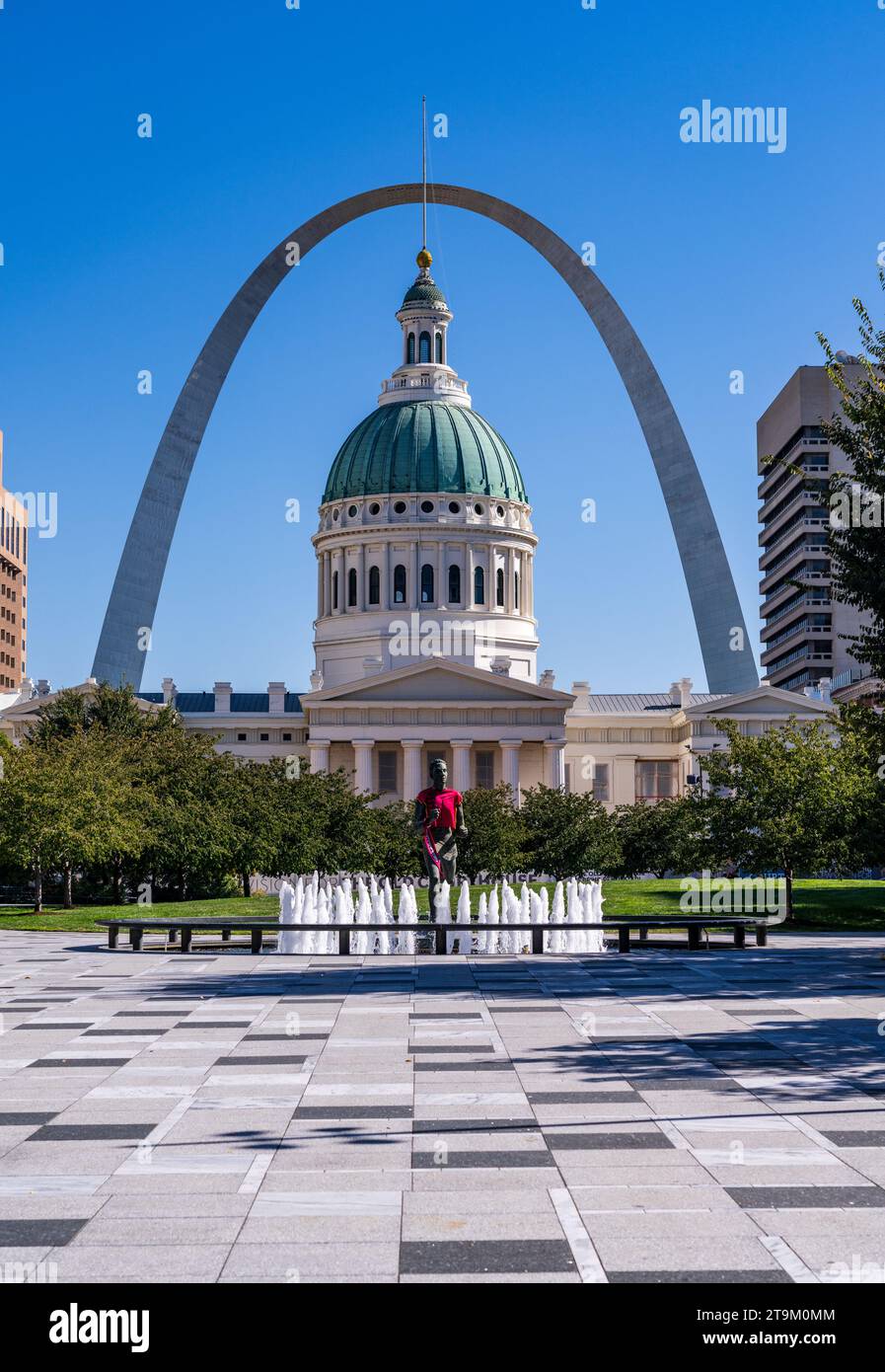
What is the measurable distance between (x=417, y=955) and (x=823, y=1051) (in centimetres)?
1536

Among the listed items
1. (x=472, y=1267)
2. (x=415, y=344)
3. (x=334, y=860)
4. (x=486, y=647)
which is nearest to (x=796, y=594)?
(x=486, y=647)

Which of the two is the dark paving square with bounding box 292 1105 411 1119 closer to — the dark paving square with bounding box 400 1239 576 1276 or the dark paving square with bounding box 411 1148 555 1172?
the dark paving square with bounding box 411 1148 555 1172

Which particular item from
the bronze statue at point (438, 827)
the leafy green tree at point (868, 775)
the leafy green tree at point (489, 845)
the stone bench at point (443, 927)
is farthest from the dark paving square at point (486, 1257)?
the leafy green tree at point (489, 845)

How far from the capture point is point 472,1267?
8.88 metres

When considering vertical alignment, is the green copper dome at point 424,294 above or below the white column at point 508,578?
above

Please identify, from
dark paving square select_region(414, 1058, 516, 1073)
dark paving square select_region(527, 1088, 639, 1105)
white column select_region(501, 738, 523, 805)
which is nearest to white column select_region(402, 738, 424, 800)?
white column select_region(501, 738, 523, 805)

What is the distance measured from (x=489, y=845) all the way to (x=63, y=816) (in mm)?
17264

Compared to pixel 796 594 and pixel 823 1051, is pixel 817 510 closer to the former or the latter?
pixel 796 594

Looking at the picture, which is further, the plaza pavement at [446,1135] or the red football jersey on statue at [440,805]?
the red football jersey on statue at [440,805]

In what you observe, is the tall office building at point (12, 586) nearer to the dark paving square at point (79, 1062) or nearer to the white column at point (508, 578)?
the white column at point (508, 578)

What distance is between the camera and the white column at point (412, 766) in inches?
4222

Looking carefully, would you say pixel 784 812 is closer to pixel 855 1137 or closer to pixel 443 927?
pixel 443 927

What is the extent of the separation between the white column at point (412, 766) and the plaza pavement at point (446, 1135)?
83.8 m

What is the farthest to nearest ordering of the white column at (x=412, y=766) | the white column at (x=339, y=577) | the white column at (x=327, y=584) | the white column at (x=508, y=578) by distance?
the white column at (x=327, y=584), the white column at (x=339, y=577), the white column at (x=508, y=578), the white column at (x=412, y=766)
